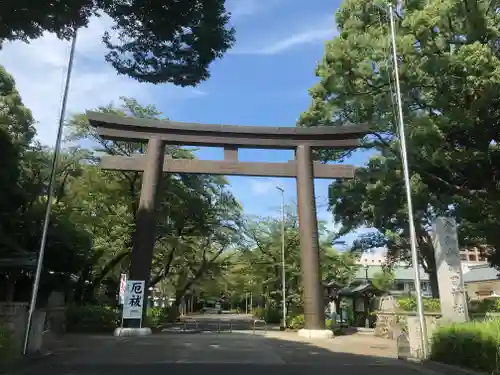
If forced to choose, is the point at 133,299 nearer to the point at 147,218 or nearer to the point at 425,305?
the point at 147,218

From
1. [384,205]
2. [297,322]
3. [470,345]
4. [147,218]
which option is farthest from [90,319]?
[470,345]

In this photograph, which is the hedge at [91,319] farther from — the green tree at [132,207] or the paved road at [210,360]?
the paved road at [210,360]

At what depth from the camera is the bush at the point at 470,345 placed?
777 cm

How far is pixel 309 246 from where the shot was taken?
759 inches

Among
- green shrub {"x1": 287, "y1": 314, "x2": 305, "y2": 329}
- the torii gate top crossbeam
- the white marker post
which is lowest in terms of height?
green shrub {"x1": 287, "y1": 314, "x2": 305, "y2": 329}

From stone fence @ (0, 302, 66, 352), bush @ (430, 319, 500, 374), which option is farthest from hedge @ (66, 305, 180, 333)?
bush @ (430, 319, 500, 374)

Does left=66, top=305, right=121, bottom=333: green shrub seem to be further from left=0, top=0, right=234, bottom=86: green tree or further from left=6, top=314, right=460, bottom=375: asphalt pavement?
left=0, top=0, right=234, bottom=86: green tree

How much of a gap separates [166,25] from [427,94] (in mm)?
11664

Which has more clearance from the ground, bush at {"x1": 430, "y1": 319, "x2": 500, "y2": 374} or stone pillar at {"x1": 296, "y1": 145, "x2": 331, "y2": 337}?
stone pillar at {"x1": 296, "y1": 145, "x2": 331, "y2": 337}

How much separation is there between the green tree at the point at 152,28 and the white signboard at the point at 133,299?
9.95 meters

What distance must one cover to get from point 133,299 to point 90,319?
588 centimetres

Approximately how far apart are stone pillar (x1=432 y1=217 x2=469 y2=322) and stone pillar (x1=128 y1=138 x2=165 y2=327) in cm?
1103

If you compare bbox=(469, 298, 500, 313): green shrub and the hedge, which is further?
the hedge

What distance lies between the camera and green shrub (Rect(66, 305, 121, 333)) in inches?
864
